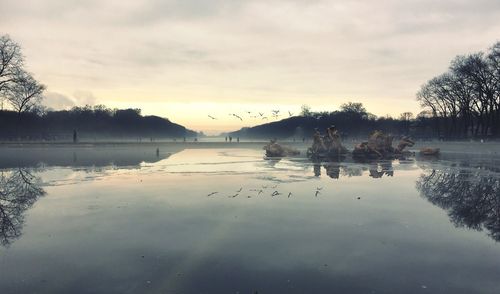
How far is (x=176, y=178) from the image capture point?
1906cm

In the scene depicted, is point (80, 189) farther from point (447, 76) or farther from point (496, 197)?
point (447, 76)

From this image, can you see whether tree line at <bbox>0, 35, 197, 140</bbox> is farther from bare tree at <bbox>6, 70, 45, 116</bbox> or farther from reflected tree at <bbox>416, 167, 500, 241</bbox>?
reflected tree at <bbox>416, 167, 500, 241</bbox>

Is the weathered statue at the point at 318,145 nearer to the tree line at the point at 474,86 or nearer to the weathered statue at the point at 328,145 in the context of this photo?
the weathered statue at the point at 328,145

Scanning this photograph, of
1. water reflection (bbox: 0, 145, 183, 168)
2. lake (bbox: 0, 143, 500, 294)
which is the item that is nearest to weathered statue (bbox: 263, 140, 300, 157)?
water reflection (bbox: 0, 145, 183, 168)

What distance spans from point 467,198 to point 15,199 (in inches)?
638

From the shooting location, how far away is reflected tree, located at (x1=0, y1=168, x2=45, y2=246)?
877 centimetres

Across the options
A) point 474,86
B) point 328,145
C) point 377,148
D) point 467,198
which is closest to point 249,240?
point 467,198

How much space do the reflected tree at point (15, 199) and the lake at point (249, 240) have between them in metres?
0.05

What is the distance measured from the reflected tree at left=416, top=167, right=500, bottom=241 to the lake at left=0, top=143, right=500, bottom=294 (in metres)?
0.06

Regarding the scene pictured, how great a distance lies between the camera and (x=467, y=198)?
13102 millimetres

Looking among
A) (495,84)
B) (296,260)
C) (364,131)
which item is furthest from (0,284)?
(364,131)

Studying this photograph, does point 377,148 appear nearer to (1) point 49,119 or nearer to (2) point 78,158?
(2) point 78,158

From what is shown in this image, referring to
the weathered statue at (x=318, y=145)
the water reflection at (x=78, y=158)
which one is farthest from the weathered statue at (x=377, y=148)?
the water reflection at (x=78, y=158)

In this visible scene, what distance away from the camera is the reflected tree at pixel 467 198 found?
385 inches
